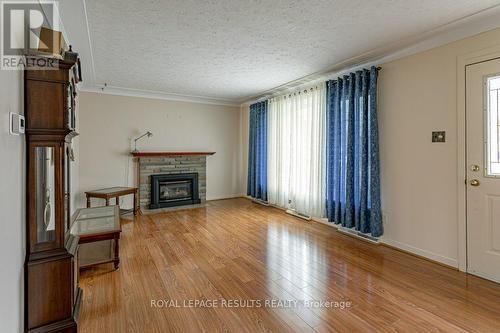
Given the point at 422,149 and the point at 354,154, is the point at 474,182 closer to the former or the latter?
the point at 422,149

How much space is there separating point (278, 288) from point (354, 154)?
225cm

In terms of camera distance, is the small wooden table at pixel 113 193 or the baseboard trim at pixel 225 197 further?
the baseboard trim at pixel 225 197

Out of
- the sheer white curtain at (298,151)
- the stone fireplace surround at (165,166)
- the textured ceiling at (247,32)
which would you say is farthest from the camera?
the stone fireplace surround at (165,166)

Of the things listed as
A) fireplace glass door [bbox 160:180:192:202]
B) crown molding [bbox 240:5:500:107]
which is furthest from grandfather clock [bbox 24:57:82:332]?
fireplace glass door [bbox 160:180:192:202]

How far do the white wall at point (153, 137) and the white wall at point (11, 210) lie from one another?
4063 millimetres

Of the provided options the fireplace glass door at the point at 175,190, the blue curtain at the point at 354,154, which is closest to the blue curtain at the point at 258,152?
the fireplace glass door at the point at 175,190

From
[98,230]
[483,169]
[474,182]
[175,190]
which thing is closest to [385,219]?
[474,182]

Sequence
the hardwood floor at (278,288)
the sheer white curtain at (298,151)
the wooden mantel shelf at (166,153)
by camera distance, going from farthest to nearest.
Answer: the wooden mantel shelf at (166,153) < the sheer white curtain at (298,151) < the hardwood floor at (278,288)

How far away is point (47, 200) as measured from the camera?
1619 mm

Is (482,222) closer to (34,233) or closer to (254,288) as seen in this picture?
(254,288)

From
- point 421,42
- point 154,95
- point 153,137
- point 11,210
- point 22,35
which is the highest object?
point 154,95

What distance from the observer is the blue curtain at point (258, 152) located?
593 cm

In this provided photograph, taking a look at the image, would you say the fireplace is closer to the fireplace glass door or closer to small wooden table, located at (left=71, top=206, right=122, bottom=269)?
the fireplace glass door

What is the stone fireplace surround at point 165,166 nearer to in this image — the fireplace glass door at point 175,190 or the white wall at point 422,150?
the fireplace glass door at point 175,190
